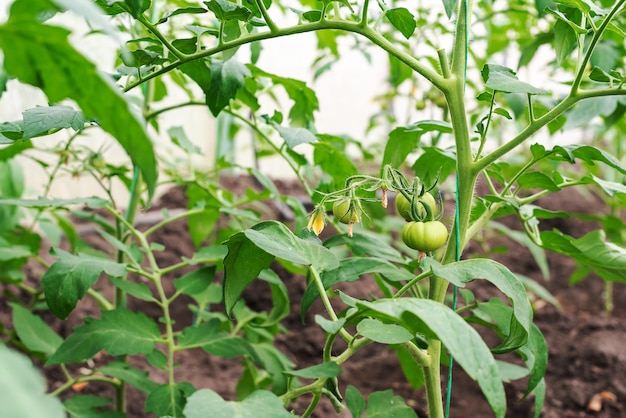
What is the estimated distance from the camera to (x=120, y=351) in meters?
0.91

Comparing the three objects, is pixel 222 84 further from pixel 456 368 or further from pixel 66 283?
pixel 456 368

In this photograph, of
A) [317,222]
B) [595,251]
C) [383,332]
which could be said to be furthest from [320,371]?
[595,251]

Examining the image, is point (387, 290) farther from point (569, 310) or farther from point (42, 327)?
point (569, 310)

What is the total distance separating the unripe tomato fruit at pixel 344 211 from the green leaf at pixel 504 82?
20cm

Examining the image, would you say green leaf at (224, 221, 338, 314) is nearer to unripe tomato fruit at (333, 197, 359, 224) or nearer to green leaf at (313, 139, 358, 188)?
unripe tomato fruit at (333, 197, 359, 224)

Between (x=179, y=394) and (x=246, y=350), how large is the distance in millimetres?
113

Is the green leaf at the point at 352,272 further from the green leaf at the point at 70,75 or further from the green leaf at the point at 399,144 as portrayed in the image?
the green leaf at the point at 70,75

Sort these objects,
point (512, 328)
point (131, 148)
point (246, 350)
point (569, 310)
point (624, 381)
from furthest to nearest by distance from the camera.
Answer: point (569, 310), point (624, 381), point (246, 350), point (512, 328), point (131, 148)

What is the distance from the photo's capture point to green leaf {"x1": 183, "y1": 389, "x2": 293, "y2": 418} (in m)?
0.55

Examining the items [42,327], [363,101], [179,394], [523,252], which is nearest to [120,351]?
[179,394]

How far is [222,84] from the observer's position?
81 cm

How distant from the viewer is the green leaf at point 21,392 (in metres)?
0.27

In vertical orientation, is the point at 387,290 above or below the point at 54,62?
below

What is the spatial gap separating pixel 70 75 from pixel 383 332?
0.40m
